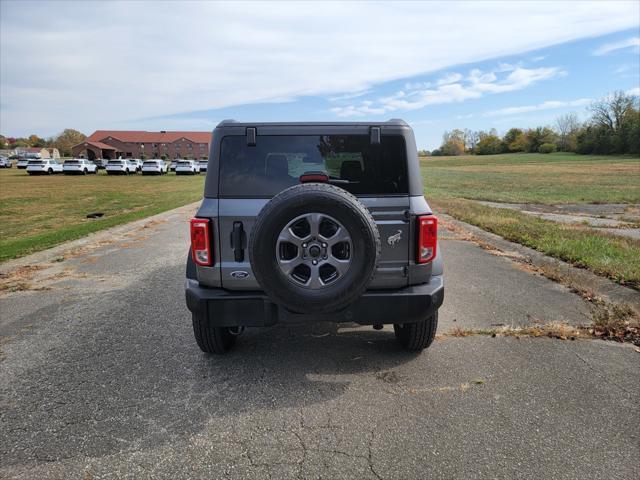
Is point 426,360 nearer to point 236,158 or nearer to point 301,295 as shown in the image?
point 301,295

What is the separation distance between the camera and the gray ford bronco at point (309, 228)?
10.3ft

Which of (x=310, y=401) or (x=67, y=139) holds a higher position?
(x=67, y=139)

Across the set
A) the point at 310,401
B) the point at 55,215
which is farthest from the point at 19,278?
the point at 55,215

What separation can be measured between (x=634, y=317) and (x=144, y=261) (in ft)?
23.8

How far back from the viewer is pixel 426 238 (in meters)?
3.42

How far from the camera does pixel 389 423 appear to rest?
9.48 ft

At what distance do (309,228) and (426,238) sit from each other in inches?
37.4

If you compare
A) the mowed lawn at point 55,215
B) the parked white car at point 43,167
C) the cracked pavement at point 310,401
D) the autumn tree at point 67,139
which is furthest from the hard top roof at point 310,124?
the autumn tree at point 67,139

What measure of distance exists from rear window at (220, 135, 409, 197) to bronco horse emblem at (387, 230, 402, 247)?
0.32 meters

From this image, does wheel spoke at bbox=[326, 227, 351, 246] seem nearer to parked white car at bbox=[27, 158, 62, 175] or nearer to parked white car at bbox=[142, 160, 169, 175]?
parked white car at bbox=[142, 160, 169, 175]

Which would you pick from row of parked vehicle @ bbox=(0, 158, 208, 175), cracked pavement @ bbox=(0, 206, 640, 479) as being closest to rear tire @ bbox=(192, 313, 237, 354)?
cracked pavement @ bbox=(0, 206, 640, 479)

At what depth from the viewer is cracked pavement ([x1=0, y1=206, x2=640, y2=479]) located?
252cm

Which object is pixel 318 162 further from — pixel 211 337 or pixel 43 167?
pixel 43 167

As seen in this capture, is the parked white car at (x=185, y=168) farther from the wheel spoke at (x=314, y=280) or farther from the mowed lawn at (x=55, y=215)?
the wheel spoke at (x=314, y=280)
